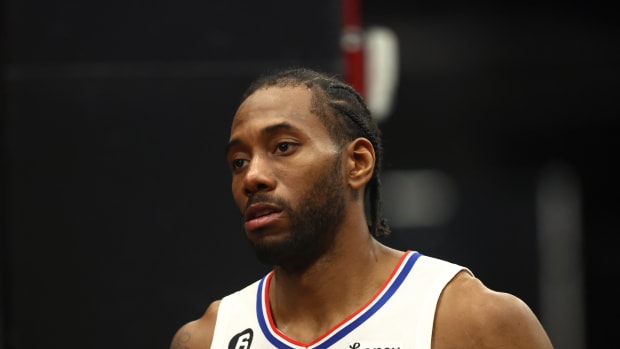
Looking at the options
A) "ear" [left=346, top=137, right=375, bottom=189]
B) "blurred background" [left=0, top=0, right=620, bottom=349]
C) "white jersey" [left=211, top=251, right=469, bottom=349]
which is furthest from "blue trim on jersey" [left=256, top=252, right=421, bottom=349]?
Result: "blurred background" [left=0, top=0, right=620, bottom=349]

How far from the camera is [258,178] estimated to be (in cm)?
317

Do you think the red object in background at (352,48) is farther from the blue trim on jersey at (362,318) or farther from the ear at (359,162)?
the blue trim on jersey at (362,318)

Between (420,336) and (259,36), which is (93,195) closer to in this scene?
(259,36)

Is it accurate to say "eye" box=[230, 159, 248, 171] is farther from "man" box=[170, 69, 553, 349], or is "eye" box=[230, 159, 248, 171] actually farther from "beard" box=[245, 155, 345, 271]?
"beard" box=[245, 155, 345, 271]

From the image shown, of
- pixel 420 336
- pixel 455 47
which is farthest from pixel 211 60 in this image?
pixel 455 47

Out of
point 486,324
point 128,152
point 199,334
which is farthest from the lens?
point 128,152

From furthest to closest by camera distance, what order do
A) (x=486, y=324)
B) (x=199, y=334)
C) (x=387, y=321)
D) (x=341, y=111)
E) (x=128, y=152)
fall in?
(x=128, y=152) < (x=199, y=334) < (x=341, y=111) < (x=387, y=321) < (x=486, y=324)

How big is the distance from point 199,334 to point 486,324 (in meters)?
1.05

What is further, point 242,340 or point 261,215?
point 242,340

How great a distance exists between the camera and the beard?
3164 millimetres

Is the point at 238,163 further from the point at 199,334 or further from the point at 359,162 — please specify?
the point at 199,334

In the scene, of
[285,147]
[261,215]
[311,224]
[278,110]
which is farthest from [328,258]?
[278,110]

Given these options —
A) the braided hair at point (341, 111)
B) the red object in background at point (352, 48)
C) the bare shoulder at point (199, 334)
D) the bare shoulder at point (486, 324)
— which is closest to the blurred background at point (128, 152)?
the red object in background at point (352, 48)

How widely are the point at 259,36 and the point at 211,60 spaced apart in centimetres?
26
